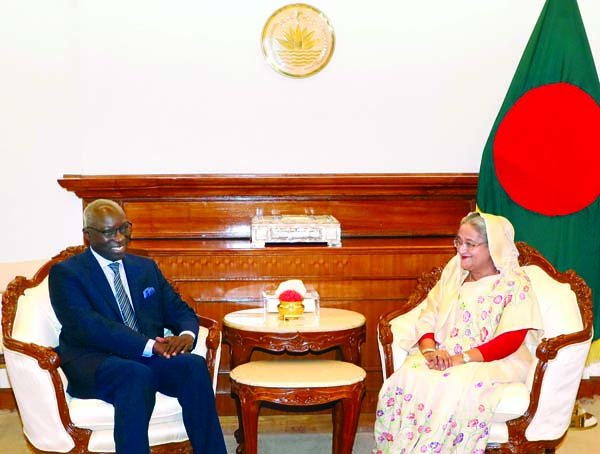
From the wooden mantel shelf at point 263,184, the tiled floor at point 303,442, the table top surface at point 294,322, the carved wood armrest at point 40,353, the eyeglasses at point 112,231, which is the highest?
the wooden mantel shelf at point 263,184

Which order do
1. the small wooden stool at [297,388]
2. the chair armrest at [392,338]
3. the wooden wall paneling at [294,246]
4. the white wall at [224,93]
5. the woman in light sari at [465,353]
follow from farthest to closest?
the white wall at [224,93]
the wooden wall paneling at [294,246]
the chair armrest at [392,338]
the small wooden stool at [297,388]
the woman in light sari at [465,353]

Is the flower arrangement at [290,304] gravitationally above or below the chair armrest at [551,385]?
above

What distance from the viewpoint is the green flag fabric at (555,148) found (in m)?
4.96

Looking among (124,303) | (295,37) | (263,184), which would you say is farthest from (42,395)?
(295,37)

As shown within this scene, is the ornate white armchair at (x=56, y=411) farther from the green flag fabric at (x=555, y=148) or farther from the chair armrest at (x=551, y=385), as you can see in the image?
the green flag fabric at (x=555, y=148)

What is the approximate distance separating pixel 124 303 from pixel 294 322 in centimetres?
90

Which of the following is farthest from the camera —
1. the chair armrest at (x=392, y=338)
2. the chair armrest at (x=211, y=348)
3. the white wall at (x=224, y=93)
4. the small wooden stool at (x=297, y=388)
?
the white wall at (x=224, y=93)

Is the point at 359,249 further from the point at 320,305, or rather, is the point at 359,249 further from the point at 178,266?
the point at 178,266

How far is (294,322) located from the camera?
14.3ft

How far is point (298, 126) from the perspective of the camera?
5.33 m

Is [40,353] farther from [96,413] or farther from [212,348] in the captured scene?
[212,348]

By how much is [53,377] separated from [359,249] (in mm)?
2022

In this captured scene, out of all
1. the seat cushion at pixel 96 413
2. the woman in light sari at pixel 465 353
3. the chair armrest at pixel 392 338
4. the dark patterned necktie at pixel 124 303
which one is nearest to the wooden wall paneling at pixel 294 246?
the chair armrest at pixel 392 338

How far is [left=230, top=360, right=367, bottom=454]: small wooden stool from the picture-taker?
388cm
